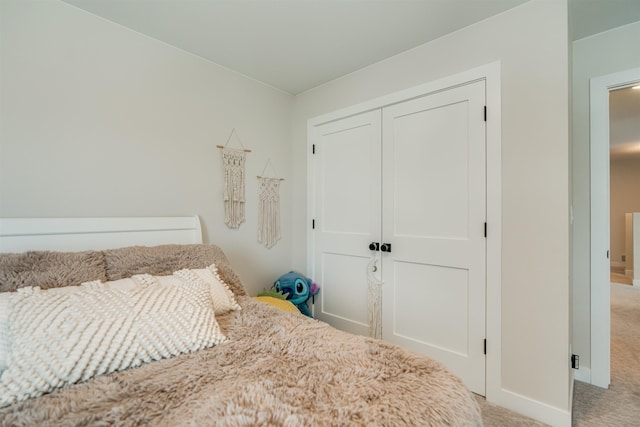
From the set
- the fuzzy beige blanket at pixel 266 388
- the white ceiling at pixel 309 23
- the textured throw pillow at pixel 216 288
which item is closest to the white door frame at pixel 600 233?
the white ceiling at pixel 309 23

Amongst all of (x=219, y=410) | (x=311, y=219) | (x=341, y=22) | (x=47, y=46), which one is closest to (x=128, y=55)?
(x=47, y=46)

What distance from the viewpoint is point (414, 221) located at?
7.08 ft

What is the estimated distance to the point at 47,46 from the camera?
161cm

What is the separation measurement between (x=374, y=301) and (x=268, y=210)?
131 centimetres

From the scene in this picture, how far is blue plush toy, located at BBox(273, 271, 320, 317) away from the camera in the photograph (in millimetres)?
2629

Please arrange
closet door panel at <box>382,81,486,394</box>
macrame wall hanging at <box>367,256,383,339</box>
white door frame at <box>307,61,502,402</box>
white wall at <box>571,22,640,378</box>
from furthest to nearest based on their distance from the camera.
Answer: macrame wall hanging at <box>367,256,383,339</box>
white wall at <box>571,22,640,378</box>
closet door panel at <box>382,81,486,394</box>
white door frame at <box>307,61,502,402</box>

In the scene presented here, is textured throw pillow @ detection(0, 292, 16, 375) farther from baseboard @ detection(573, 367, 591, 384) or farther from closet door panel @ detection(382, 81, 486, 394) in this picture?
baseboard @ detection(573, 367, 591, 384)

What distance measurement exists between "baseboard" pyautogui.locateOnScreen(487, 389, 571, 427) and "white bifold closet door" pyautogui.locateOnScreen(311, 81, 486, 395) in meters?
0.14

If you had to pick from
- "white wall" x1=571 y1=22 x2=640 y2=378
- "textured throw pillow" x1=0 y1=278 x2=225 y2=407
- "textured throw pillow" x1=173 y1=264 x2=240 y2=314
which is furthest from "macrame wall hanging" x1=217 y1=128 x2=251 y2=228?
"white wall" x1=571 y1=22 x2=640 y2=378

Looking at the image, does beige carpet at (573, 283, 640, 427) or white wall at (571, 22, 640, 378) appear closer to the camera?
beige carpet at (573, 283, 640, 427)

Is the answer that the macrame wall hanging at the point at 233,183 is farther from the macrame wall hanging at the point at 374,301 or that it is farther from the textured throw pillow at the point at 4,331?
the textured throw pillow at the point at 4,331

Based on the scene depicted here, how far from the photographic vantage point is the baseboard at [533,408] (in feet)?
5.07

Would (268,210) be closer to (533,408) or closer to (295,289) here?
(295,289)

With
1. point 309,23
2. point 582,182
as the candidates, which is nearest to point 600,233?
point 582,182
